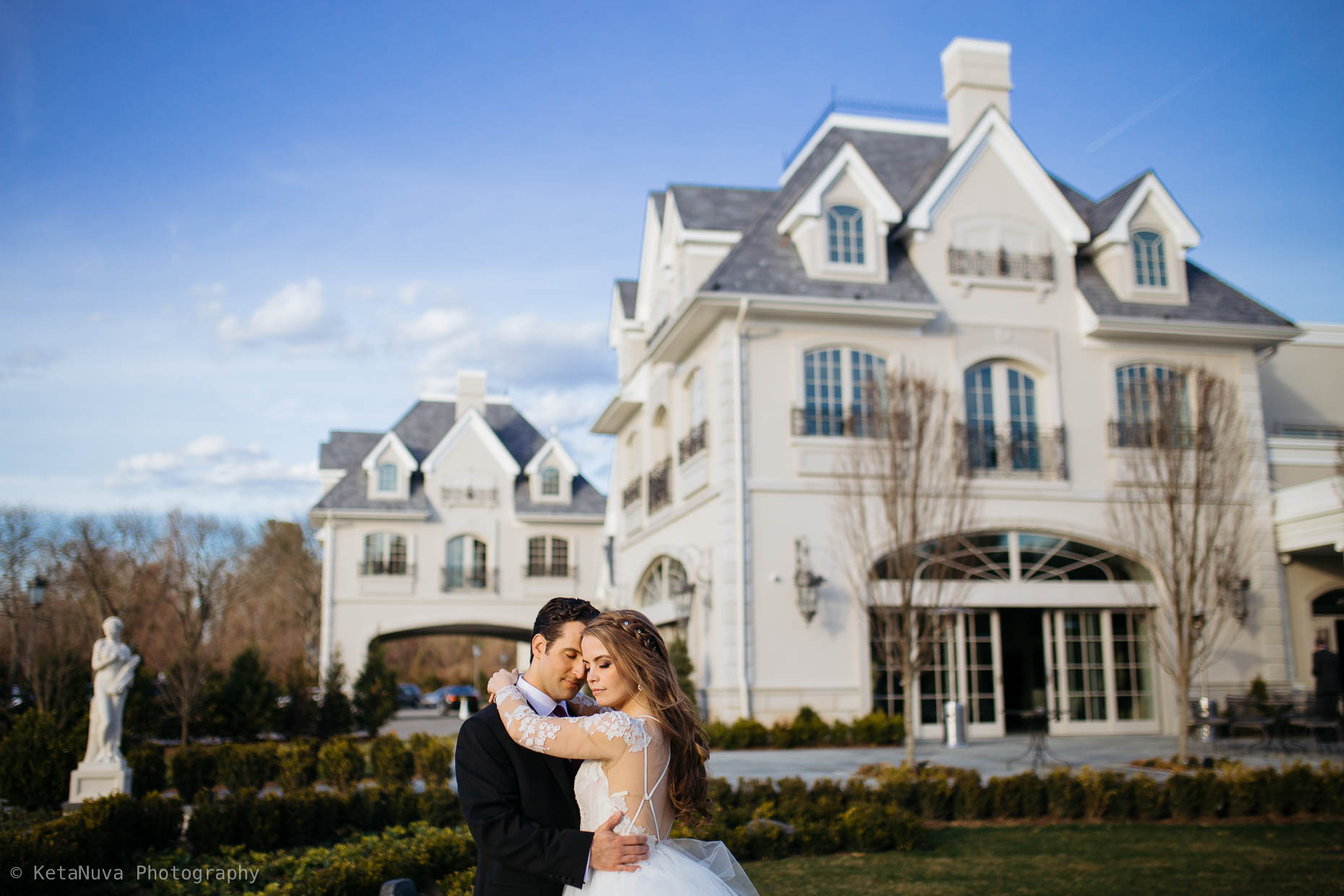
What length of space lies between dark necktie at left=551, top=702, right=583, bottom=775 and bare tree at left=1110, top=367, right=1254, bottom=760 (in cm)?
1315

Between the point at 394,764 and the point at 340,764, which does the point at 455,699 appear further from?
the point at 394,764

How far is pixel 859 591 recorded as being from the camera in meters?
18.7

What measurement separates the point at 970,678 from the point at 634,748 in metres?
18.2

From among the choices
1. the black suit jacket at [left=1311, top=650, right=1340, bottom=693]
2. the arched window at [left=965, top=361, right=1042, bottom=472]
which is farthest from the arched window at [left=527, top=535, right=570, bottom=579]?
the black suit jacket at [left=1311, top=650, right=1340, bottom=693]

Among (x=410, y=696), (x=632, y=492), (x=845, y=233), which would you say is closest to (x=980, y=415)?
(x=845, y=233)

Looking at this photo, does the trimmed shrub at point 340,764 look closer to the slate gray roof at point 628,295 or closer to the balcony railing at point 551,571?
the slate gray roof at point 628,295

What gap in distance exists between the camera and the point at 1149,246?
2222 cm

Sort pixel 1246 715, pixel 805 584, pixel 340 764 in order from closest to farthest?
pixel 340 764, pixel 805 584, pixel 1246 715

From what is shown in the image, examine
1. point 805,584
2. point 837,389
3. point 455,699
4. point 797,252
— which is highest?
point 797,252

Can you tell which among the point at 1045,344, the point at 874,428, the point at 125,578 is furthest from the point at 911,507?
the point at 125,578

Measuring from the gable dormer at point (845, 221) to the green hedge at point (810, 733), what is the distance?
813 centimetres

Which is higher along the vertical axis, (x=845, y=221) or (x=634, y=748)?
(x=845, y=221)

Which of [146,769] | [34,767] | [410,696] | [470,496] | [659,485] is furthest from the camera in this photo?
[410,696]

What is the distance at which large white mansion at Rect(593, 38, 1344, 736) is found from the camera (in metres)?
19.4
